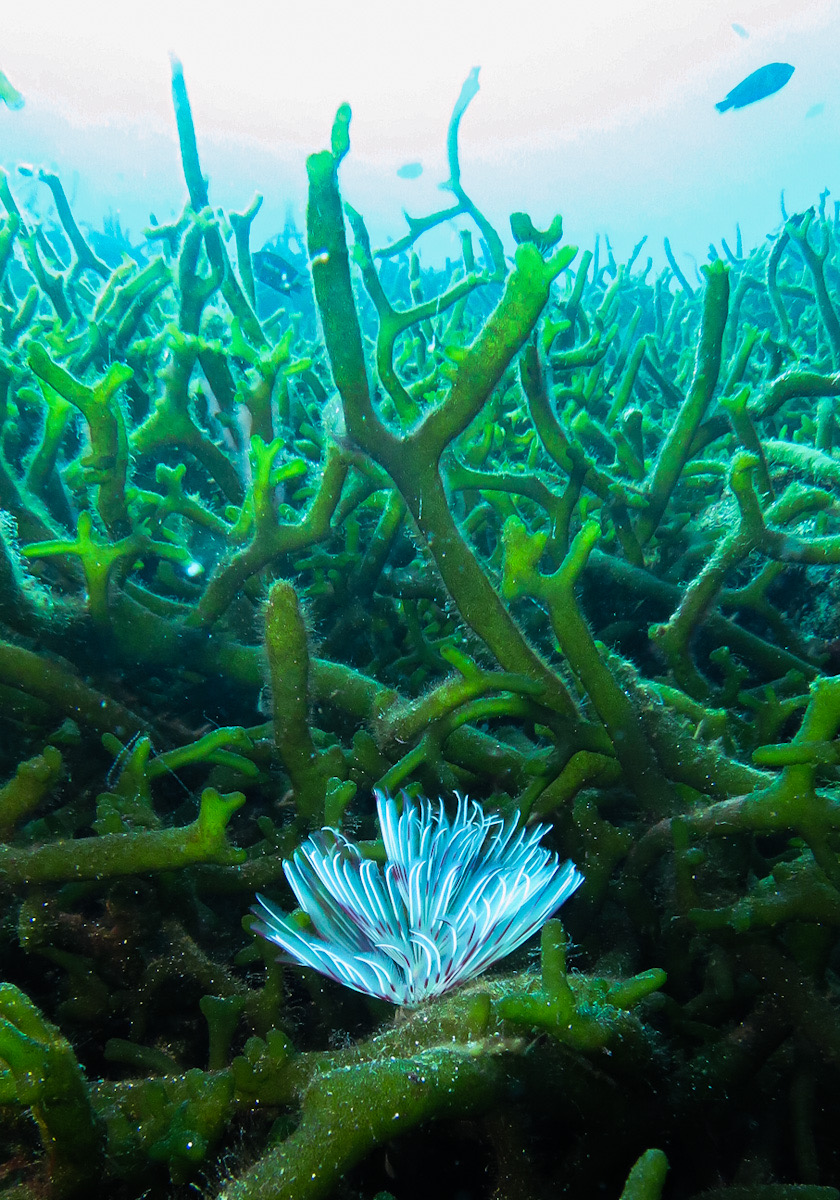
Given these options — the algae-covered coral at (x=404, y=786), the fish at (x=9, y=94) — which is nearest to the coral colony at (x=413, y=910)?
the algae-covered coral at (x=404, y=786)

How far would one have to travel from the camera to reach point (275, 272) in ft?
24.5

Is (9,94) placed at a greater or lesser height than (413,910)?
greater

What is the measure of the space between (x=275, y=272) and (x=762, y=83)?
8.23 metres

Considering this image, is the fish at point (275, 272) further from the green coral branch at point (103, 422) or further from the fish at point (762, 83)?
the fish at point (762, 83)

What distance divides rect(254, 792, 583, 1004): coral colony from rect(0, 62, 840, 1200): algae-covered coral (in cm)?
7

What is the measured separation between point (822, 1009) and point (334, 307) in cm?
216

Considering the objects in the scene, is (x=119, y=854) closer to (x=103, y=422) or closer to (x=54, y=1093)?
(x=54, y=1093)

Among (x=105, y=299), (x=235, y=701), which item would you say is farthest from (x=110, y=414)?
(x=105, y=299)

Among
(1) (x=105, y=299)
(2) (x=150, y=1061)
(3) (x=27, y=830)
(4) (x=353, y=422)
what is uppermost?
(1) (x=105, y=299)

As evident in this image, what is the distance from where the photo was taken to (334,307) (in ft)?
5.49

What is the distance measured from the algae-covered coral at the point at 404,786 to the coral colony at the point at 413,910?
0.07 meters

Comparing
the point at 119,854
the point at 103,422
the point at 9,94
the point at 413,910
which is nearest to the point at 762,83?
the point at 9,94

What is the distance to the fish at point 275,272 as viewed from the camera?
7461 millimetres

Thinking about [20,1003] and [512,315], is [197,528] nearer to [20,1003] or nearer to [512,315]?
[512,315]
